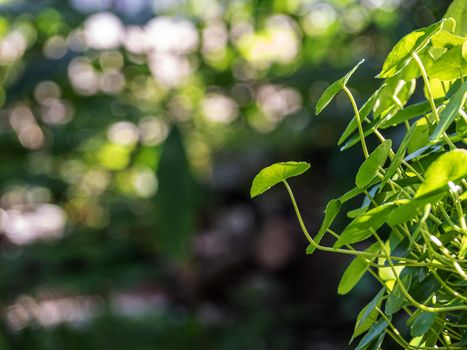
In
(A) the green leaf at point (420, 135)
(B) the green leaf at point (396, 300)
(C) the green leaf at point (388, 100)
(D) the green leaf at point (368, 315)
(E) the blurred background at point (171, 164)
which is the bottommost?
(E) the blurred background at point (171, 164)

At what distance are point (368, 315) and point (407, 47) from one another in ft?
0.43

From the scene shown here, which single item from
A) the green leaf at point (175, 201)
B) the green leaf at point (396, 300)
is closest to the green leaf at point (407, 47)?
the green leaf at point (396, 300)

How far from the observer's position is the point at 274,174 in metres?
0.37

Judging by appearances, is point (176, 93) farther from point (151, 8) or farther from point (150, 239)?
point (150, 239)

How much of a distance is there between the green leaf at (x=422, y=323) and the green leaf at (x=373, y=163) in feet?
0.22

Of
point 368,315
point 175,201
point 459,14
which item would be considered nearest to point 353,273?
point 368,315

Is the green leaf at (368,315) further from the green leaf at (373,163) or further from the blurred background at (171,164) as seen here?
the blurred background at (171,164)

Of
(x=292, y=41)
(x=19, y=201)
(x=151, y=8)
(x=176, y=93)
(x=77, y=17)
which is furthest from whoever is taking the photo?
(x=19, y=201)

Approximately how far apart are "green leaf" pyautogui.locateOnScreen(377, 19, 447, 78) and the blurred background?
4.19 ft

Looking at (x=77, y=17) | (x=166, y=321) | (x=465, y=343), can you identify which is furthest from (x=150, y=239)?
(x=465, y=343)

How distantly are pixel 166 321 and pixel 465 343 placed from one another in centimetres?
181

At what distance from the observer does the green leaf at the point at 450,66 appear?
1.21ft

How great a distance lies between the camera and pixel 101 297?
2.43 meters

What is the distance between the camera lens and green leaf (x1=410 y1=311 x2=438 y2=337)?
1.13 feet
